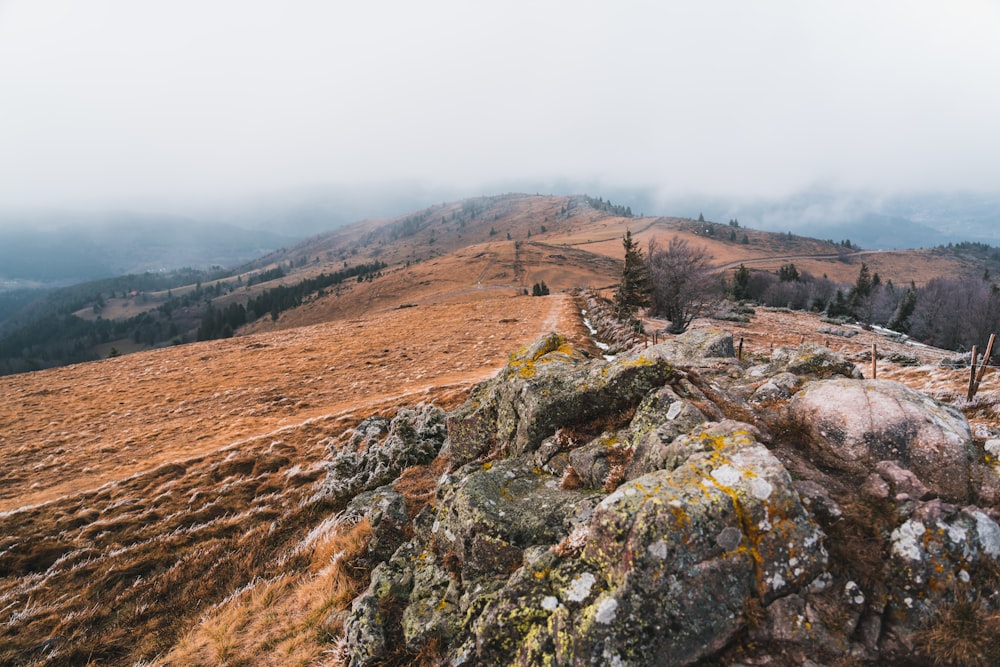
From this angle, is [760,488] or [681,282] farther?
[681,282]

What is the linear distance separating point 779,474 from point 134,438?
3220 cm

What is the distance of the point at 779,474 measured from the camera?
581cm

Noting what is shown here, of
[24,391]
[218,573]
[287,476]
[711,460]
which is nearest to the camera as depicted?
[711,460]

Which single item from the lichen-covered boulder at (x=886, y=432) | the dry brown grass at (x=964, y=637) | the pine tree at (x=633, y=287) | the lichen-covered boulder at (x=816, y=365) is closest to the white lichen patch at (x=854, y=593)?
the dry brown grass at (x=964, y=637)

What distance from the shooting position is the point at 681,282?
146 feet

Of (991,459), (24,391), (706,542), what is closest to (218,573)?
(706,542)

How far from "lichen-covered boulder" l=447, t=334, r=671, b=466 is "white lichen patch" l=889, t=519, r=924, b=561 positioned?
4562 millimetres

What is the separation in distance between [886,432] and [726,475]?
3708 mm

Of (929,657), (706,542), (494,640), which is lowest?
(494,640)

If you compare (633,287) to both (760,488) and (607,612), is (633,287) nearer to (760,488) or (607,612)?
(760,488)

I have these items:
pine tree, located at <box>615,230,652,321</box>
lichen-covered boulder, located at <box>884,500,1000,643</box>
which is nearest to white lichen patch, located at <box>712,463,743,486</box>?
lichen-covered boulder, located at <box>884,500,1000,643</box>

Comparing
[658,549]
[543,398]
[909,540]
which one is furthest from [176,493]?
[909,540]

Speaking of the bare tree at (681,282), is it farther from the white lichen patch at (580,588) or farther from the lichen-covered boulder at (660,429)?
the white lichen patch at (580,588)

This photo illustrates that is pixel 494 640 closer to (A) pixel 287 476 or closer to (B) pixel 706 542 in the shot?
(B) pixel 706 542
